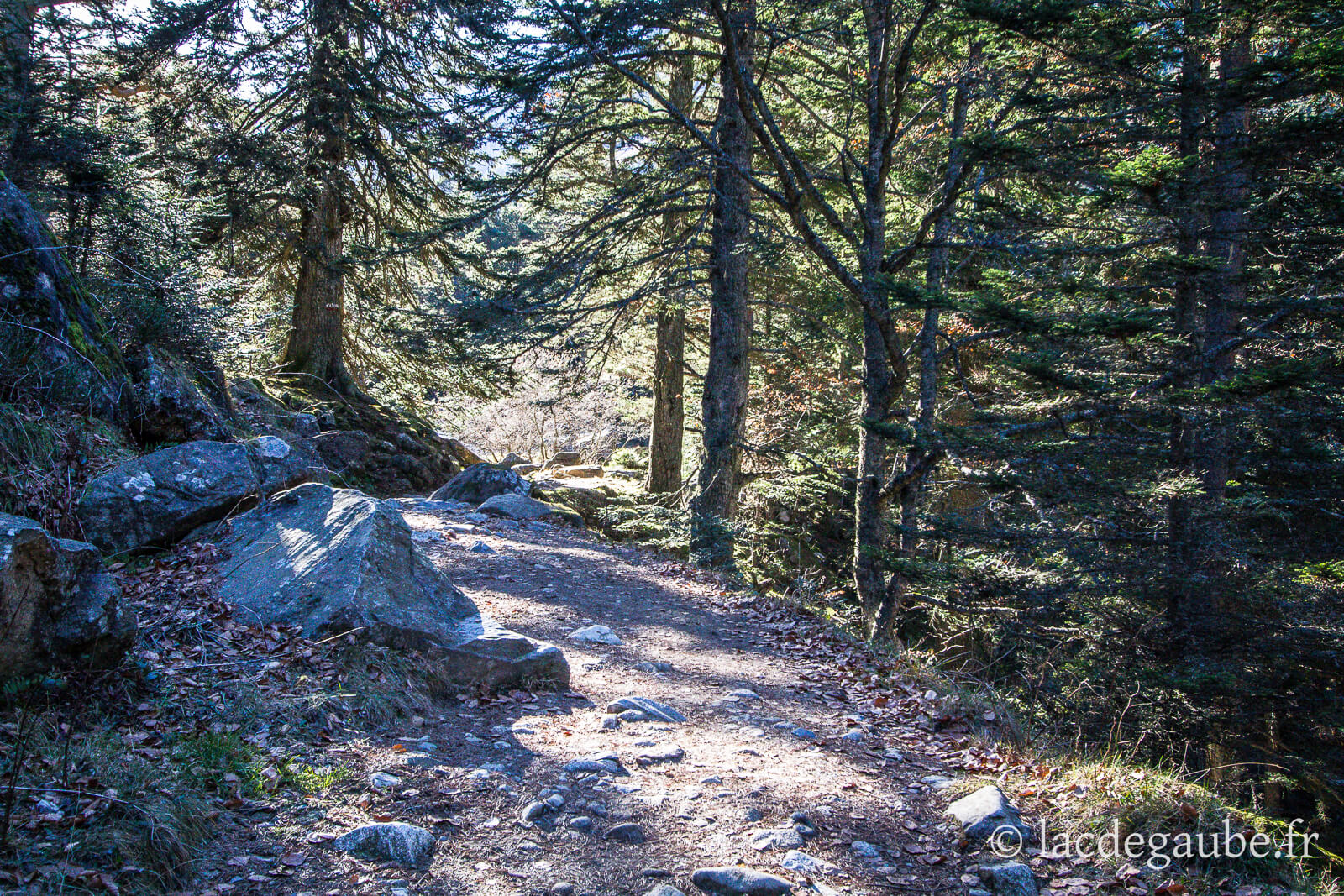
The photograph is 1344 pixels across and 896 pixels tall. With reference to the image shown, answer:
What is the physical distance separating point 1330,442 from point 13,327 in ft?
38.8

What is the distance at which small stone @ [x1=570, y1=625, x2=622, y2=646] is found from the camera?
244 inches

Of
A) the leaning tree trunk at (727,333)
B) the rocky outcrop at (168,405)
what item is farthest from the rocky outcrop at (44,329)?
the leaning tree trunk at (727,333)

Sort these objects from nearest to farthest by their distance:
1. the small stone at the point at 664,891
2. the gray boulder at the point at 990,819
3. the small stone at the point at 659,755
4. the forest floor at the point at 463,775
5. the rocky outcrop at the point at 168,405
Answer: the forest floor at the point at 463,775
the small stone at the point at 664,891
the gray boulder at the point at 990,819
the small stone at the point at 659,755
the rocky outcrop at the point at 168,405

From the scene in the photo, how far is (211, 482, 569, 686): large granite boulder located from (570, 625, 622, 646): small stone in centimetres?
126

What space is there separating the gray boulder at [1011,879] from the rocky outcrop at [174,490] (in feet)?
17.3

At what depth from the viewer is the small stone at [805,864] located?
2.91 metres

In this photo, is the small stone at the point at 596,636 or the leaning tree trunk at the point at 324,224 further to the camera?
the leaning tree trunk at the point at 324,224

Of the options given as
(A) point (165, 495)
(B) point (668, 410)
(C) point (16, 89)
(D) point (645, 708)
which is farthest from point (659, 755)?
(B) point (668, 410)

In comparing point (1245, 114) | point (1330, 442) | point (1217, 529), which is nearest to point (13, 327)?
point (1217, 529)

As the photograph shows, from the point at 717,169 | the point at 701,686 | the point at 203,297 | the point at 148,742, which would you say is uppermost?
the point at 717,169

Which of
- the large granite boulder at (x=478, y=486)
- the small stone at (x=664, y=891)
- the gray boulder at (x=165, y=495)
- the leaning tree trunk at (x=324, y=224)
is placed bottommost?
the small stone at (x=664, y=891)

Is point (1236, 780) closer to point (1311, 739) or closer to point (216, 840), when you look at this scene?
point (1311, 739)

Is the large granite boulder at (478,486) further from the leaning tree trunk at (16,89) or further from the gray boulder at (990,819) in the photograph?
the gray boulder at (990,819)

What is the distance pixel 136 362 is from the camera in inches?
254
